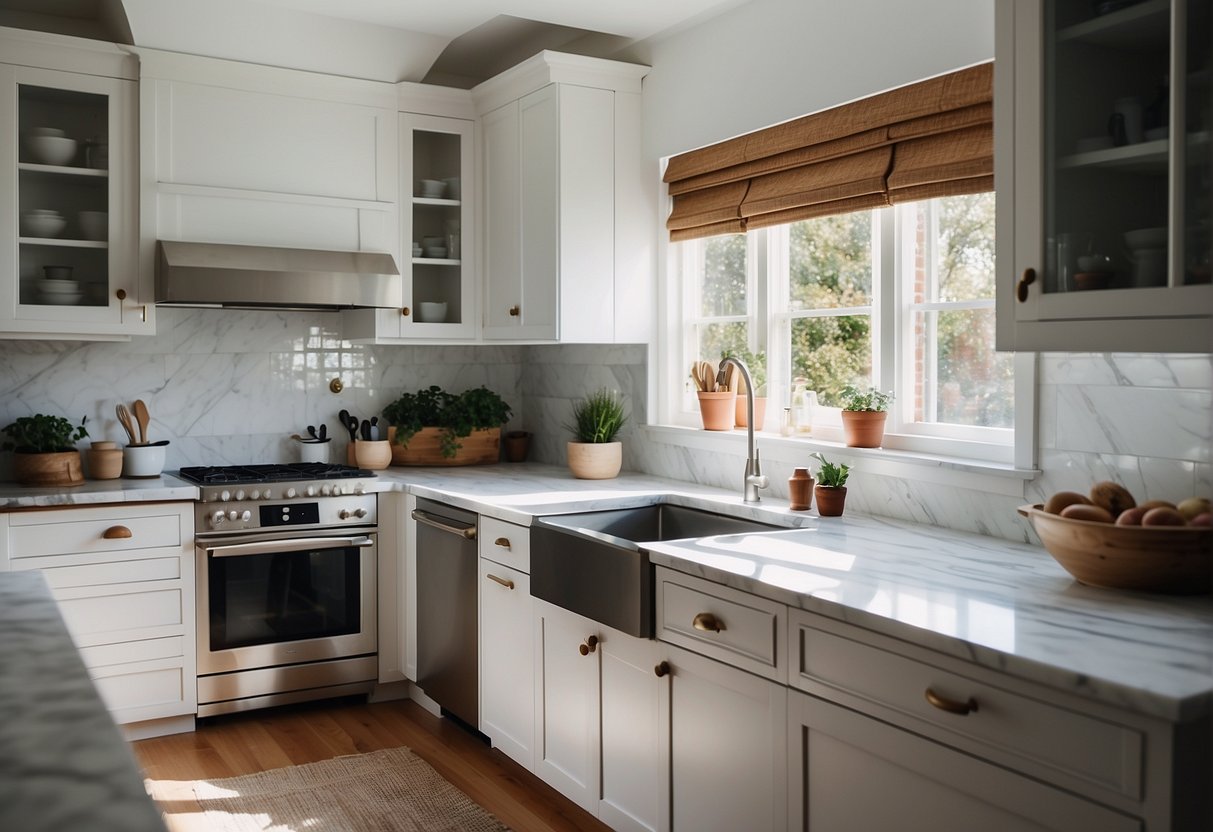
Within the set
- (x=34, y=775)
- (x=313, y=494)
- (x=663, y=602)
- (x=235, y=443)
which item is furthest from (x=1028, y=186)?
(x=235, y=443)

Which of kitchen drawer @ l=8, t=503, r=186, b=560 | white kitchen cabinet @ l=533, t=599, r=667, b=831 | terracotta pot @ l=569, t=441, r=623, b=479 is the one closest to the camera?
white kitchen cabinet @ l=533, t=599, r=667, b=831

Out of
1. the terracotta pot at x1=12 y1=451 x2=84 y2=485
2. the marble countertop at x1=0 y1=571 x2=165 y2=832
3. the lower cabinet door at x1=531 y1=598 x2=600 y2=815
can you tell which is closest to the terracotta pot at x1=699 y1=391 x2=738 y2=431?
the lower cabinet door at x1=531 y1=598 x2=600 y2=815

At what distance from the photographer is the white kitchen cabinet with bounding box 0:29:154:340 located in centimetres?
362

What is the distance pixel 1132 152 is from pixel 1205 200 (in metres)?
0.19

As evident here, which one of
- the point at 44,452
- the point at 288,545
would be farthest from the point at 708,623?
the point at 44,452

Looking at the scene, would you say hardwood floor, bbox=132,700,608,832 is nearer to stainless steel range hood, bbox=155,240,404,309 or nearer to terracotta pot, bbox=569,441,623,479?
terracotta pot, bbox=569,441,623,479

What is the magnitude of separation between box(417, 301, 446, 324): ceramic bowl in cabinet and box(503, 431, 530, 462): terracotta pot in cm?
68

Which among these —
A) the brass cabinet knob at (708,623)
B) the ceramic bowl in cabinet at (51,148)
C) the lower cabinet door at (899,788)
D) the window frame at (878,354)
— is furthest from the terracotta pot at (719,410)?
the ceramic bowl in cabinet at (51,148)

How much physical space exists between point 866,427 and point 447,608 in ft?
5.13

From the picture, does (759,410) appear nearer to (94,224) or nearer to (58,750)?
(94,224)

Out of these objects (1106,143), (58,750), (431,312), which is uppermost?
(1106,143)

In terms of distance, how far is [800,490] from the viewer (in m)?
3.07

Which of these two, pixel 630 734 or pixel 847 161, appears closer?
pixel 630 734

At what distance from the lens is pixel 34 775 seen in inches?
34.2
